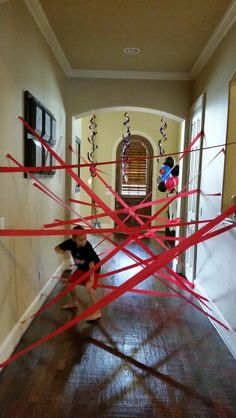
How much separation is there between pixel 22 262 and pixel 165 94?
2915 mm

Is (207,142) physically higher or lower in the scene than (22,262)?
higher

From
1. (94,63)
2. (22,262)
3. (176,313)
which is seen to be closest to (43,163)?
(22,262)

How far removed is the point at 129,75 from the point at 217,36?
1420 millimetres

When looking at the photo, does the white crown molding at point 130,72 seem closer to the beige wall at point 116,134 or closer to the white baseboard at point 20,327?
the white baseboard at point 20,327

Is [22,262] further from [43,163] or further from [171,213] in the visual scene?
[171,213]

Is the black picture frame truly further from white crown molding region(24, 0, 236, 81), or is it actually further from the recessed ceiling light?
the recessed ceiling light

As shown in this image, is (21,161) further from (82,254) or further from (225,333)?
(225,333)

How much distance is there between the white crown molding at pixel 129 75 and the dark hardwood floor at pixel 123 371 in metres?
2.96

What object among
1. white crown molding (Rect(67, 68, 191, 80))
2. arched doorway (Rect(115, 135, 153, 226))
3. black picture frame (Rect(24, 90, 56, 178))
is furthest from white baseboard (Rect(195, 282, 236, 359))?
arched doorway (Rect(115, 135, 153, 226))

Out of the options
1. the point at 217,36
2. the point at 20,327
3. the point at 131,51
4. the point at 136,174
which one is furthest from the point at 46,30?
the point at 136,174

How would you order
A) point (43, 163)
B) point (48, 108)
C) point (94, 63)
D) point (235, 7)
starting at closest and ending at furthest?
point (235, 7), point (43, 163), point (48, 108), point (94, 63)

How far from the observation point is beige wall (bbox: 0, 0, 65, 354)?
2154mm

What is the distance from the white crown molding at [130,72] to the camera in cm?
265

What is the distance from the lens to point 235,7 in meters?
2.50
